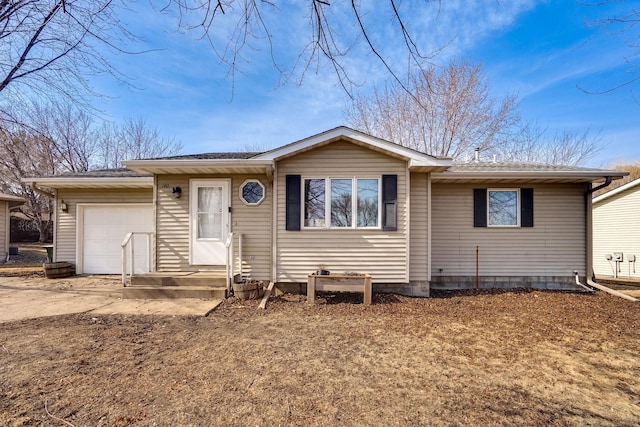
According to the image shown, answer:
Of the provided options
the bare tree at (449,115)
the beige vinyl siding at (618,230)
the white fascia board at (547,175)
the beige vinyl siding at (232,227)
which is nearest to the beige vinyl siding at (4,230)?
the beige vinyl siding at (232,227)

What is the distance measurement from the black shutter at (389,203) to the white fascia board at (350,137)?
0.57 meters

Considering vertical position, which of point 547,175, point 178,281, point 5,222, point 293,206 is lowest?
point 178,281

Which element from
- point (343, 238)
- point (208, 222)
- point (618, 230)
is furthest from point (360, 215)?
point (618, 230)

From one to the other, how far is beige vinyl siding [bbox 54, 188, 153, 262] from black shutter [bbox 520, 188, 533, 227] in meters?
9.81

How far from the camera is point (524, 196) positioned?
24.7 ft

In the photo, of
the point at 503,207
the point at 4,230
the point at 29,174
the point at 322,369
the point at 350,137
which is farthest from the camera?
the point at 29,174

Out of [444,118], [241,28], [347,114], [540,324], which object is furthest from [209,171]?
[444,118]

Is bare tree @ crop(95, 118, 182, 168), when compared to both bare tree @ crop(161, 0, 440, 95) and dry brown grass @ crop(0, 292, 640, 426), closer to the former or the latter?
dry brown grass @ crop(0, 292, 640, 426)

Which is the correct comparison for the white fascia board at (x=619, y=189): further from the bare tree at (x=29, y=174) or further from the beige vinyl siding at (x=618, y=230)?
the bare tree at (x=29, y=174)

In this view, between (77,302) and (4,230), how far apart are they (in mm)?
11506

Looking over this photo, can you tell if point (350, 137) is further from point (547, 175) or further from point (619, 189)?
point (619, 189)

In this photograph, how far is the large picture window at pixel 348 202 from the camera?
6395 millimetres

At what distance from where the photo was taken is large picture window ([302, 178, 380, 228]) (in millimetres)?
6395

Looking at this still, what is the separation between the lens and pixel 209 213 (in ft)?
22.8
